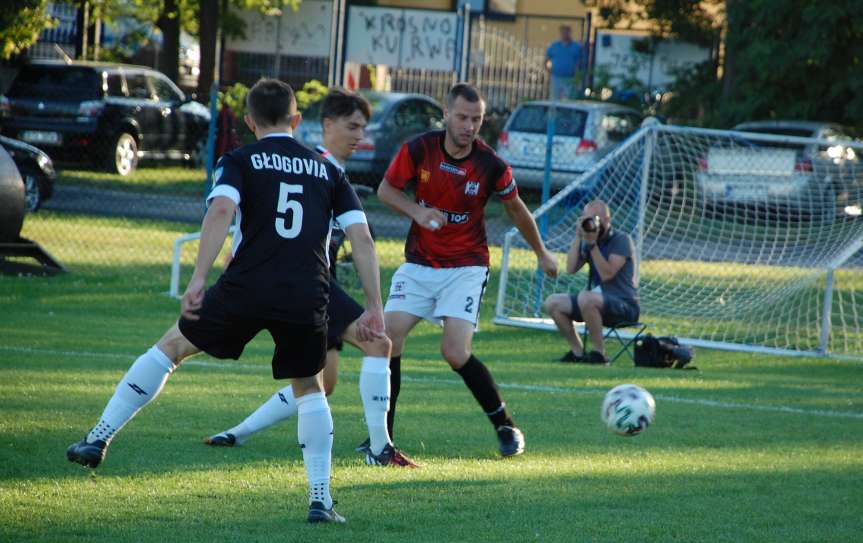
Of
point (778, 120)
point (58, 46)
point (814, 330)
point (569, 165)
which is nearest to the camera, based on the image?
point (814, 330)

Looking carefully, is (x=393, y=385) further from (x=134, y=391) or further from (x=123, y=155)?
(x=123, y=155)

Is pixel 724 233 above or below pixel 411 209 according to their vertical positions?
below

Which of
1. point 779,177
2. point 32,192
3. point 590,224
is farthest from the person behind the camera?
point 32,192

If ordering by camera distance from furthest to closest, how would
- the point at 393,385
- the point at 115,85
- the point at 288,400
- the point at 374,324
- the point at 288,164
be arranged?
the point at 115,85, the point at 393,385, the point at 288,400, the point at 374,324, the point at 288,164

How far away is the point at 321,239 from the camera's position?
5.57m

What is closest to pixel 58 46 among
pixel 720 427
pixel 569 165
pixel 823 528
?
pixel 569 165

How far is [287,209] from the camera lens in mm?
5469

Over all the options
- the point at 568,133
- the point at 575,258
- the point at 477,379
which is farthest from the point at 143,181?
the point at 477,379

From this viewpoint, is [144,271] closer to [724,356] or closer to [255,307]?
[724,356]

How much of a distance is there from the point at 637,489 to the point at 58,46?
27405mm

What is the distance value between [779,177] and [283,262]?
1216 centimetres

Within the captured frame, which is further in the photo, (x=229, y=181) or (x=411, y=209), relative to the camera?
(x=411, y=209)

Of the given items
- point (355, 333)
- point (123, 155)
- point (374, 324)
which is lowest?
point (123, 155)

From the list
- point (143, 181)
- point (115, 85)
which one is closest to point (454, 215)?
point (143, 181)
